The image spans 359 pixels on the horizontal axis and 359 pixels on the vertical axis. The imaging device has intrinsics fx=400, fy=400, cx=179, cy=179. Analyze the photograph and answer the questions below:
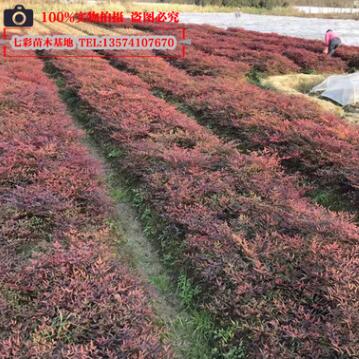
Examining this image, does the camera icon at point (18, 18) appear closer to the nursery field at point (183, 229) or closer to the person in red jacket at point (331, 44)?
the person in red jacket at point (331, 44)

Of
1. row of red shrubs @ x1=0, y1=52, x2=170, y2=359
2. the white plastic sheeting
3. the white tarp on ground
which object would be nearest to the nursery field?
row of red shrubs @ x1=0, y1=52, x2=170, y2=359

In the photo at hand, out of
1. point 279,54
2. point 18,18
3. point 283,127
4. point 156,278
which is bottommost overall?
point 156,278

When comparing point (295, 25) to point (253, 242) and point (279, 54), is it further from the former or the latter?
point (253, 242)

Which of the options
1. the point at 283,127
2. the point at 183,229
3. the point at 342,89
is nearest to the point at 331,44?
the point at 342,89

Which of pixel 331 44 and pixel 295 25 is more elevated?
pixel 295 25

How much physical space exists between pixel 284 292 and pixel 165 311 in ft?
2.82

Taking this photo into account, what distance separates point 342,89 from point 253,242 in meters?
6.40

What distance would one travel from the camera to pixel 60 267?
8.34 feet

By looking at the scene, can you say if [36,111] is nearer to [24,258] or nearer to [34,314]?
[24,258]

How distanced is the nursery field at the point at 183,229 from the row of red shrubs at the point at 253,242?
0.04 feet

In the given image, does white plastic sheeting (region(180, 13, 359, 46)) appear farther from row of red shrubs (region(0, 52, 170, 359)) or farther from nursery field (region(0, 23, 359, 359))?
row of red shrubs (region(0, 52, 170, 359))

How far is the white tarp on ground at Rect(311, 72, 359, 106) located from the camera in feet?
26.1

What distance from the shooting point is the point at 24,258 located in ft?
9.25

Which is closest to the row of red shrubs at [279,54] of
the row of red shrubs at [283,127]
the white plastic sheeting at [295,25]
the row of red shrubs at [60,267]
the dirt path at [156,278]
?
the row of red shrubs at [283,127]
